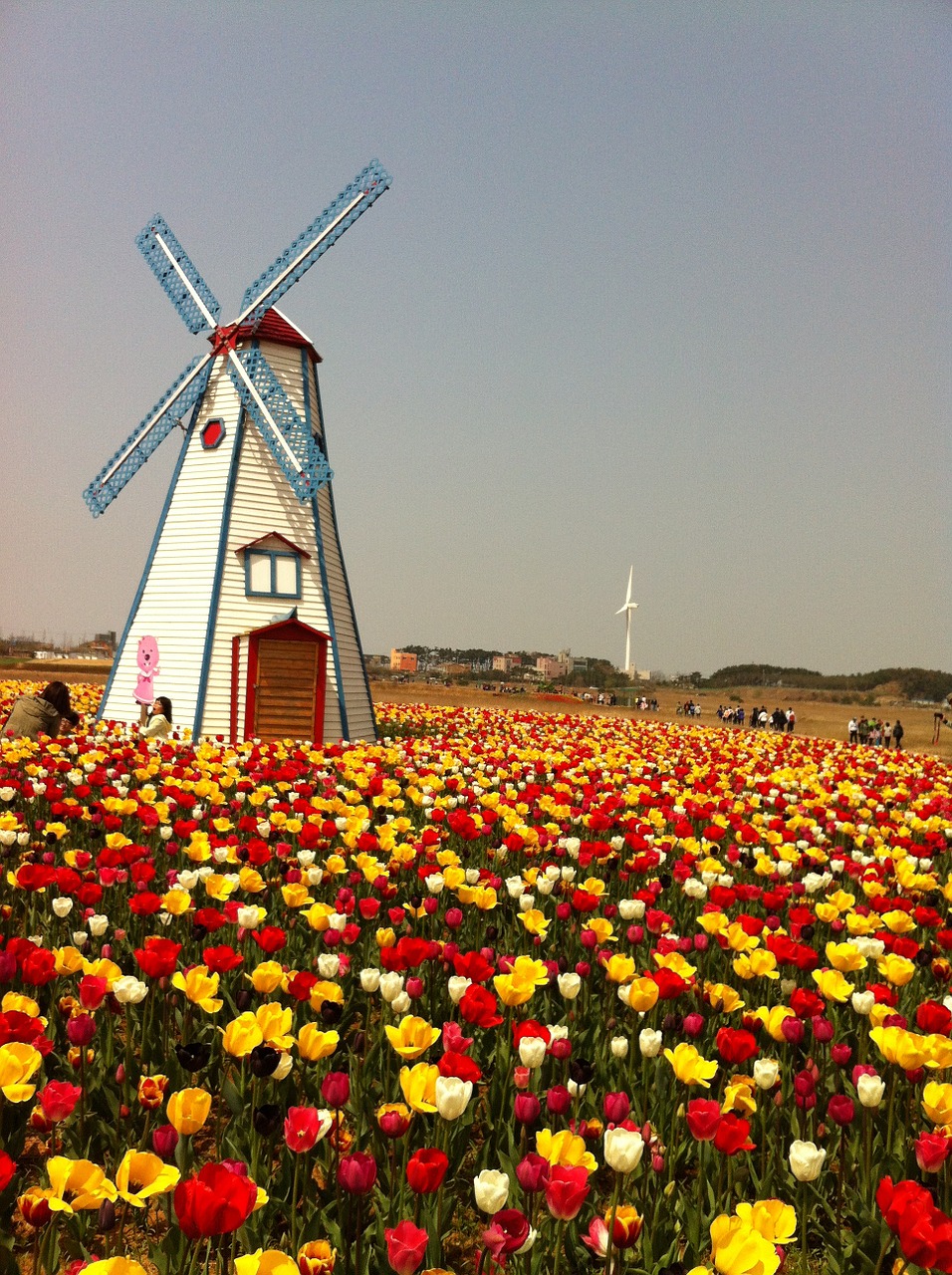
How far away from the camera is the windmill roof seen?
2120 centimetres

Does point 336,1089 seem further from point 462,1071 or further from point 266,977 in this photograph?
point 266,977

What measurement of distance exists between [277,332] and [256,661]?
8247 mm

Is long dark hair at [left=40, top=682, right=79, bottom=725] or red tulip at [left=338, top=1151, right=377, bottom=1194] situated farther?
long dark hair at [left=40, top=682, right=79, bottom=725]

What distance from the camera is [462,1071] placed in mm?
2912

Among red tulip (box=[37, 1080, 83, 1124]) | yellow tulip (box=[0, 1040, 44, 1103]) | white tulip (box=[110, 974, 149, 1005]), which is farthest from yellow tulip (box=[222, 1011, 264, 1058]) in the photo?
white tulip (box=[110, 974, 149, 1005])

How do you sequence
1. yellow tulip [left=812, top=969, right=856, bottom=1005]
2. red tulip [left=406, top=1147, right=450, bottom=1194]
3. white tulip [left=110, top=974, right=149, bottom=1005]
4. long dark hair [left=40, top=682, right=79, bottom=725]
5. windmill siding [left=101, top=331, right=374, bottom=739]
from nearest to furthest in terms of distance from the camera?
red tulip [left=406, top=1147, right=450, bottom=1194], white tulip [left=110, top=974, right=149, bottom=1005], yellow tulip [left=812, top=969, right=856, bottom=1005], long dark hair [left=40, top=682, right=79, bottom=725], windmill siding [left=101, top=331, right=374, bottom=739]

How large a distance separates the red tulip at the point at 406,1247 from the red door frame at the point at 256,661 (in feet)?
55.5

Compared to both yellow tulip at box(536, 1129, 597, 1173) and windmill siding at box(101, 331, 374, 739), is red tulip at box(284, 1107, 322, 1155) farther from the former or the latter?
windmill siding at box(101, 331, 374, 739)

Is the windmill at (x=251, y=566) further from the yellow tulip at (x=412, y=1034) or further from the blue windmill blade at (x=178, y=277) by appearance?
the yellow tulip at (x=412, y=1034)

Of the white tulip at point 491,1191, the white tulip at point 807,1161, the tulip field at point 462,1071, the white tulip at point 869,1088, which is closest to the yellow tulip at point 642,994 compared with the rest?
the tulip field at point 462,1071

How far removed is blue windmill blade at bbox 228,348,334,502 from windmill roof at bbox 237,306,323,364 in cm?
102

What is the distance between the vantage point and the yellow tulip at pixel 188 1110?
2645 mm

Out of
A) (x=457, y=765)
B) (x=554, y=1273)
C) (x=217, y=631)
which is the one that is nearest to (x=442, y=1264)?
(x=554, y=1273)

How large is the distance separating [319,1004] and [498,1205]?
146 cm
